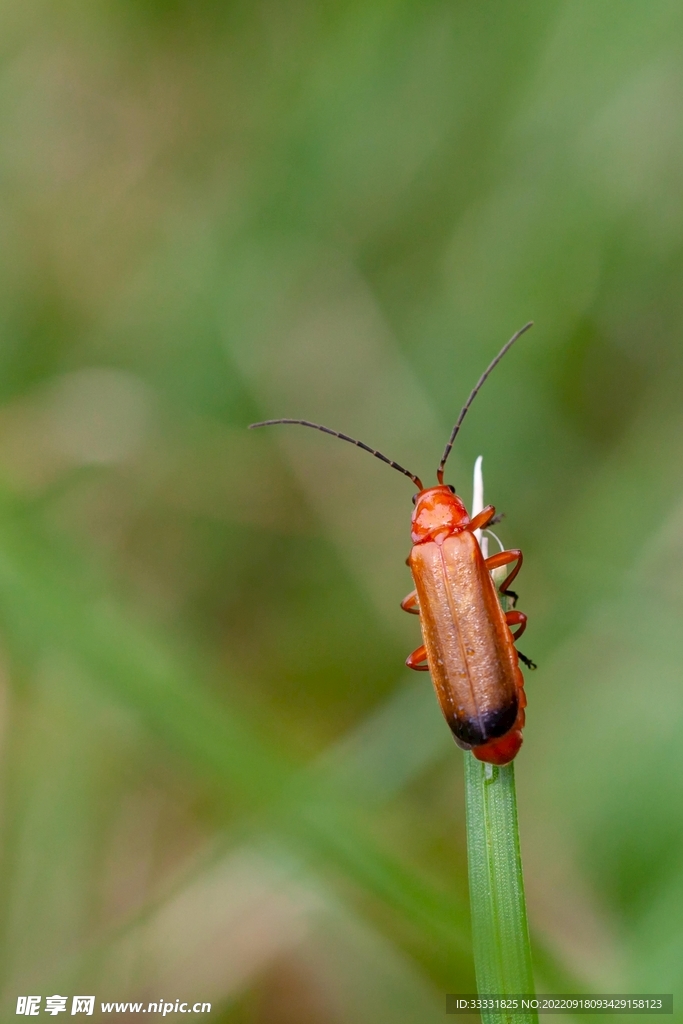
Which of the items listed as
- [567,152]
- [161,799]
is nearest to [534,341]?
[567,152]

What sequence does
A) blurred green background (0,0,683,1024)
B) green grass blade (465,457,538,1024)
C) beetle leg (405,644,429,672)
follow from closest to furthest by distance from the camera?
1. green grass blade (465,457,538,1024)
2. beetle leg (405,644,429,672)
3. blurred green background (0,0,683,1024)

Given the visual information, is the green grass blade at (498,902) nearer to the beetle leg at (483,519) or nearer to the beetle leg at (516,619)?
the beetle leg at (516,619)

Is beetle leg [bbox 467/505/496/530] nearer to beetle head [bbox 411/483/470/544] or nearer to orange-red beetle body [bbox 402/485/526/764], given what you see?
orange-red beetle body [bbox 402/485/526/764]

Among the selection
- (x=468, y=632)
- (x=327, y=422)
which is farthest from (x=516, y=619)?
(x=327, y=422)

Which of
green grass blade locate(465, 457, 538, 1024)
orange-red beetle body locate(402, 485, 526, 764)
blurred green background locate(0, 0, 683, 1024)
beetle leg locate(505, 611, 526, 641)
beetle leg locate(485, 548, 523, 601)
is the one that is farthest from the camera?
blurred green background locate(0, 0, 683, 1024)

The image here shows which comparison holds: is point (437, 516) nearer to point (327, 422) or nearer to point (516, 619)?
point (516, 619)

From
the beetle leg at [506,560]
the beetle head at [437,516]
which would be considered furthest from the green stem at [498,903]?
the beetle head at [437,516]

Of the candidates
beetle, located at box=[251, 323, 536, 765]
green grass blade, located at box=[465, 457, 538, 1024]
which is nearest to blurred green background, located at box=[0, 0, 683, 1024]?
beetle, located at box=[251, 323, 536, 765]

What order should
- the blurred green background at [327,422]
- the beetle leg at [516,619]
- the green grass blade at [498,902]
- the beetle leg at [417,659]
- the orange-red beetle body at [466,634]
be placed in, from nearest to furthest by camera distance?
the green grass blade at [498,902] → the orange-red beetle body at [466,634] → the beetle leg at [516,619] → the beetle leg at [417,659] → the blurred green background at [327,422]
